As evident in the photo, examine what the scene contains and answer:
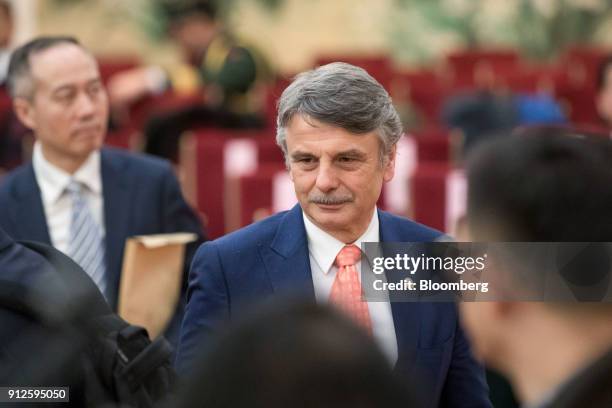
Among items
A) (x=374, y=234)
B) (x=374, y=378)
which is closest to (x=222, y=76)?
(x=374, y=234)

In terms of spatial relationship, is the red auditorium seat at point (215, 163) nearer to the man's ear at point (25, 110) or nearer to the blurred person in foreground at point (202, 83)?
the blurred person in foreground at point (202, 83)

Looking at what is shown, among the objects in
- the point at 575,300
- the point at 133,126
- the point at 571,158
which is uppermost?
the point at 571,158

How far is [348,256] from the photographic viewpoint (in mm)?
2617

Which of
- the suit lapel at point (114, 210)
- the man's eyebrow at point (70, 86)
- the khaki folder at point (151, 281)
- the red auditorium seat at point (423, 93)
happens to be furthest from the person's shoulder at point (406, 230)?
the red auditorium seat at point (423, 93)

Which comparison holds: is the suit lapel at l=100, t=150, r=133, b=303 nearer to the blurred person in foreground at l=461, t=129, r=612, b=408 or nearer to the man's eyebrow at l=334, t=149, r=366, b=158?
the man's eyebrow at l=334, t=149, r=366, b=158

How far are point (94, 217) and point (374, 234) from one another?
1.53 meters

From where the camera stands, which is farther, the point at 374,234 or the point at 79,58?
the point at 79,58

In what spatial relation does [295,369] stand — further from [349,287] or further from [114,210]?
[114,210]

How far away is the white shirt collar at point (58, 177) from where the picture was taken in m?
4.03

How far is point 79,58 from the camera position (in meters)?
4.25

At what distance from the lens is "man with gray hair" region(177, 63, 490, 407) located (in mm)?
2533

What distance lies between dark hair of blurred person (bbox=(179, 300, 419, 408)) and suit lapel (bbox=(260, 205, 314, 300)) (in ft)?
4.09

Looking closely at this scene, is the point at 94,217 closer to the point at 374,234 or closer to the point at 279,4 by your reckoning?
the point at 374,234

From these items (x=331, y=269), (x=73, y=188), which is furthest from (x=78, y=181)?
(x=331, y=269)
